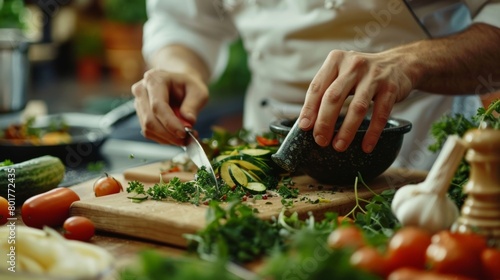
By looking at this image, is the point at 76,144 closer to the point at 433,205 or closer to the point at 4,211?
the point at 4,211

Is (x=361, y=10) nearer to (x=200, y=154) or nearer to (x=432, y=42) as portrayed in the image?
(x=432, y=42)

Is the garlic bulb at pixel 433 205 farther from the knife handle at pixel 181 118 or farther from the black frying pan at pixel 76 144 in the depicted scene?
the black frying pan at pixel 76 144

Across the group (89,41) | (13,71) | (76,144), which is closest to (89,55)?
(89,41)

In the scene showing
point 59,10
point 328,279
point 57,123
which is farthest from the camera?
point 59,10

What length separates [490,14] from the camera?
83.7 inches

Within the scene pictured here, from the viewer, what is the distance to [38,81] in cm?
716

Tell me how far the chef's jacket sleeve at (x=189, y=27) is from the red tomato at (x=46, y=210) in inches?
47.2

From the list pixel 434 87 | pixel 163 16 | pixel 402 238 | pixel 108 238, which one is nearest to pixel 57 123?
pixel 163 16

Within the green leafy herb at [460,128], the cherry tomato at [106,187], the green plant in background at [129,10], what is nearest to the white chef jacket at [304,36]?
the green leafy herb at [460,128]

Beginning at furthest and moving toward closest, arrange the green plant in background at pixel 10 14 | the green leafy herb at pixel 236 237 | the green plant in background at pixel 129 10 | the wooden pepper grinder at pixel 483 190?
the green plant in background at pixel 129 10, the green plant in background at pixel 10 14, the green leafy herb at pixel 236 237, the wooden pepper grinder at pixel 483 190

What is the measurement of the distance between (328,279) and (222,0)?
1.95 metres

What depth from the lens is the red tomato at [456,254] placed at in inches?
43.3

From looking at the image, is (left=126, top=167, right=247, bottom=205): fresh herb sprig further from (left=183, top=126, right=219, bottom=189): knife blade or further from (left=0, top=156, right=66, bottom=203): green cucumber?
(left=0, top=156, right=66, bottom=203): green cucumber

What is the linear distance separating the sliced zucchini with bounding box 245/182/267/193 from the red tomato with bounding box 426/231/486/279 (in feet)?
2.24
